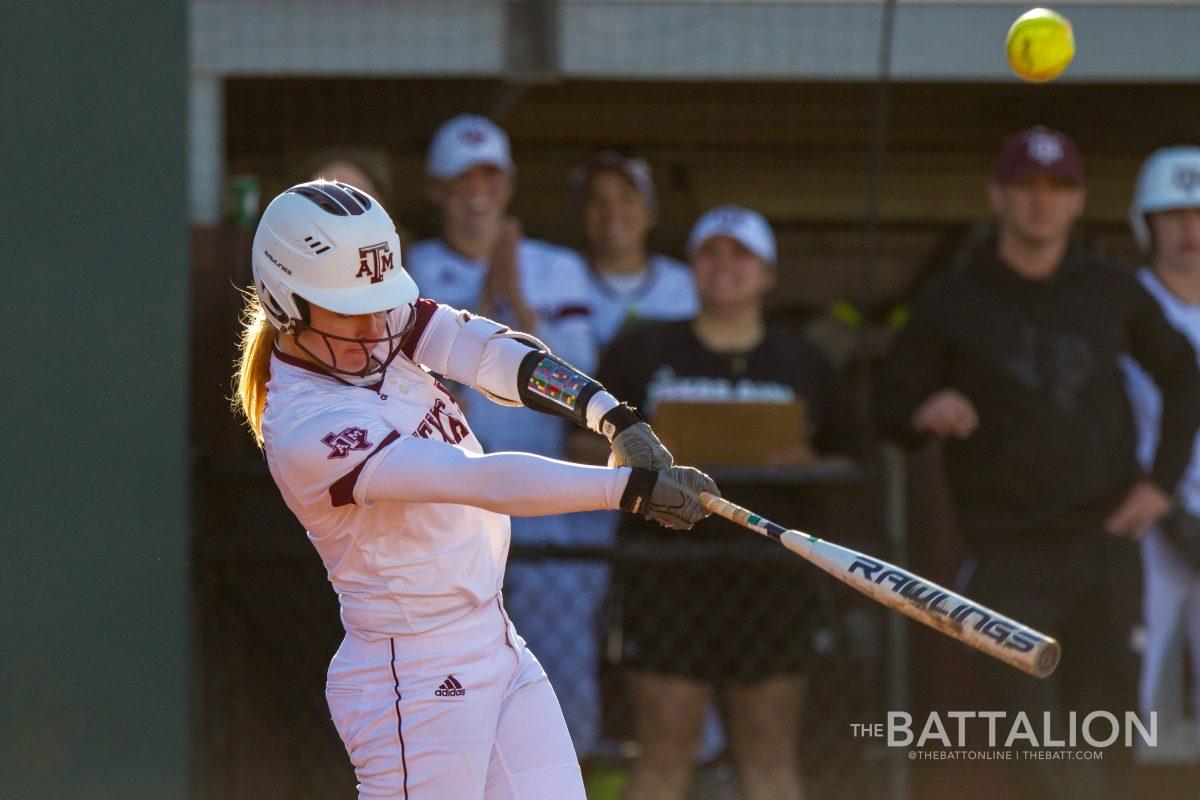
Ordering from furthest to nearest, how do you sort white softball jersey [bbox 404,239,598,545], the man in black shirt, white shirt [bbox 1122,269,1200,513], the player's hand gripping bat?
white shirt [bbox 1122,269,1200,513], white softball jersey [bbox 404,239,598,545], the man in black shirt, the player's hand gripping bat

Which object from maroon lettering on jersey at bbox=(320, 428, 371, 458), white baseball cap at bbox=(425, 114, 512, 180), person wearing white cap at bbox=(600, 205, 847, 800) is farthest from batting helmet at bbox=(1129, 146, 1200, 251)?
maroon lettering on jersey at bbox=(320, 428, 371, 458)

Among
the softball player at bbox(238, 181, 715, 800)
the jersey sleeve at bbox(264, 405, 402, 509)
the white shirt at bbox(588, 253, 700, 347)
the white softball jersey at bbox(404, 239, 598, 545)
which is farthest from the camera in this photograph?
the white shirt at bbox(588, 253, 700, 347)

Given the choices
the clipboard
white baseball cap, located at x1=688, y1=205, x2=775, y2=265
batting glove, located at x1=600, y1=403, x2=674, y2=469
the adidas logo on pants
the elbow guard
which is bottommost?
the adidas logo on pants

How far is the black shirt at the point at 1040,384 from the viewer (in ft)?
15.6

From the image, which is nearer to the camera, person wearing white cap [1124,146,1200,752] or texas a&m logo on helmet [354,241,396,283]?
texas a&m logo on helmet [354,241,396,283]

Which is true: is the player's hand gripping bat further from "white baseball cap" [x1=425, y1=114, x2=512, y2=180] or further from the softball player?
"white baseball cap" [x1=425, y1=114, x2=512, y2=180]

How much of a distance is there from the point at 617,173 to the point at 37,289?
1.77 m

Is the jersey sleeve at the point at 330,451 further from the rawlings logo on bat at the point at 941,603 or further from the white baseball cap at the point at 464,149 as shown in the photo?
the white baseball cap at the point at 464,149

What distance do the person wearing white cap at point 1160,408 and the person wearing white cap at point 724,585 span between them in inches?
38.3

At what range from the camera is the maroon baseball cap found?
4.86m

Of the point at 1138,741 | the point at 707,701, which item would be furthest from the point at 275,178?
the point at 1138,741

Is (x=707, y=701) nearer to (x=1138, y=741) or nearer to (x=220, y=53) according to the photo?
(x=1138, y=741)

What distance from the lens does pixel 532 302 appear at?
4934mm

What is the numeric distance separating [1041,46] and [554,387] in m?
2.06
